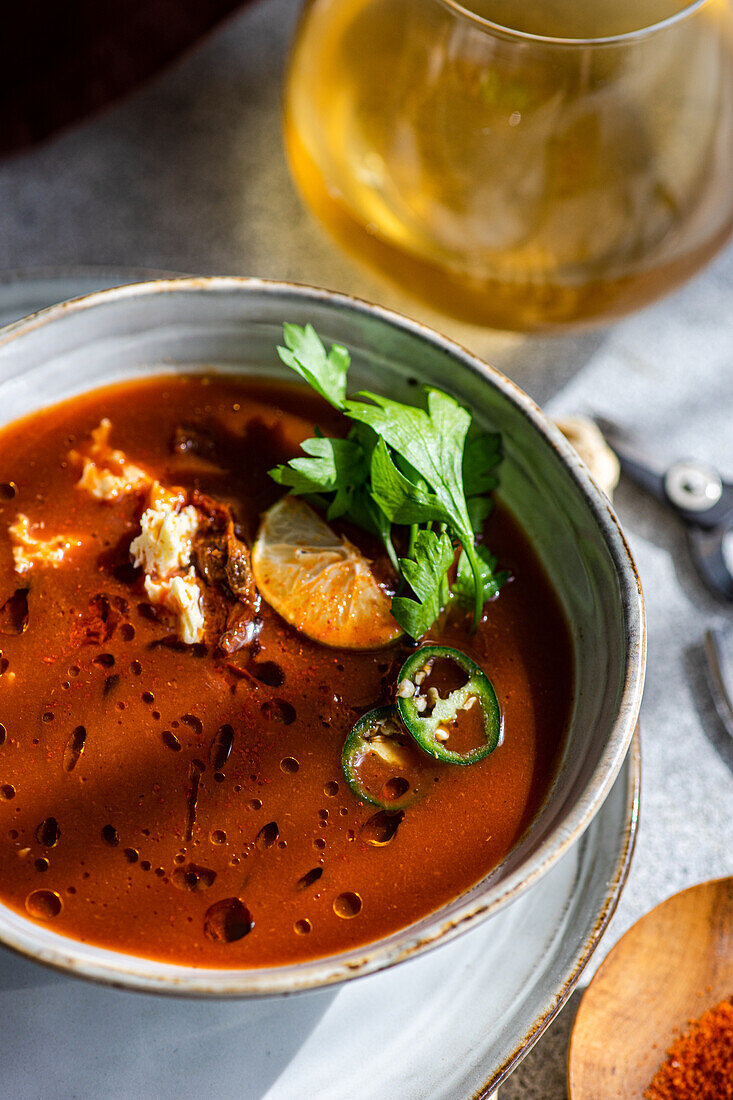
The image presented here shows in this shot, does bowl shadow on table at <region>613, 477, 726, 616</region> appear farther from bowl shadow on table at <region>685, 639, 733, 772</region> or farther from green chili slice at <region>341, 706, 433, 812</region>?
green chili slice at <region>341, 706, 433, 812</region>

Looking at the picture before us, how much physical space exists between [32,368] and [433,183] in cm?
81

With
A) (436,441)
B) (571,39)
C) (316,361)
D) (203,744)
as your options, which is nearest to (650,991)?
(203,744)

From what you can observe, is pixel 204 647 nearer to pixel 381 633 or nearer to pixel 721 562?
pixel 381 633

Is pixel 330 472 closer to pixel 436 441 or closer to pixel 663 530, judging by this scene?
pixel 436 441

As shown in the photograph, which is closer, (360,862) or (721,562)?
(360,862)

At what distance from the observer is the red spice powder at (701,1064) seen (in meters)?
1.60

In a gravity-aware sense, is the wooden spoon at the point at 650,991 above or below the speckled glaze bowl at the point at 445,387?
below

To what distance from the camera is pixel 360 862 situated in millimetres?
1411

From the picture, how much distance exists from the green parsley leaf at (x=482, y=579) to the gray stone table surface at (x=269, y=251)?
54cm

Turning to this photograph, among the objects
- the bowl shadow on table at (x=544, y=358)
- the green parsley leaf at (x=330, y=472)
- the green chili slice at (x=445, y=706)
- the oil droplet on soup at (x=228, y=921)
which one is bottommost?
the oil droplet on soup at (x=228, y=921)

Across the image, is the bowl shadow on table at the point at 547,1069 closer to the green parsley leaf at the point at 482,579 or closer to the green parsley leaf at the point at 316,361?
the green parsley leaf at the point at 482,579

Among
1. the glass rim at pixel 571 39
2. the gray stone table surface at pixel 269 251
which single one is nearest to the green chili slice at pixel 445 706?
the gray stone table surface at pixel 269 251

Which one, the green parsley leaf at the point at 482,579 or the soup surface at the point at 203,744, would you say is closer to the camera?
the soup surface at the point at 203,744

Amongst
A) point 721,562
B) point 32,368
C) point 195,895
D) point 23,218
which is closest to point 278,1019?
point 195,895
